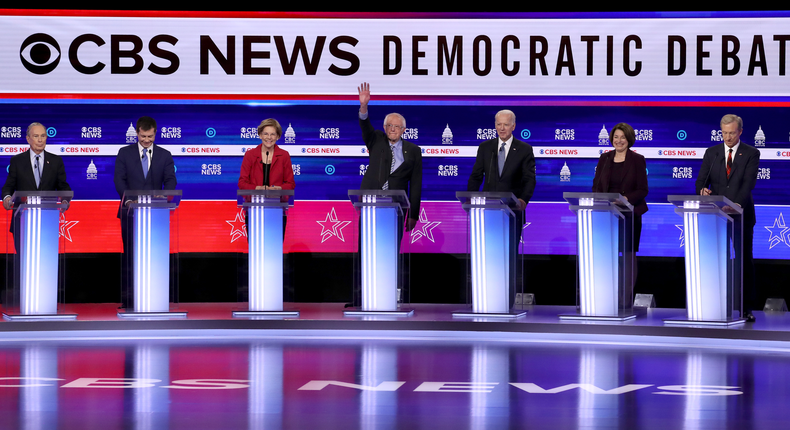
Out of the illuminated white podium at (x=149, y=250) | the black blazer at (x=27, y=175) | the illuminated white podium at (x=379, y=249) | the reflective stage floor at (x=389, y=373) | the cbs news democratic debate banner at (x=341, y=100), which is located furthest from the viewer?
the cbs news democratic debate banner at (x=341, y=100)

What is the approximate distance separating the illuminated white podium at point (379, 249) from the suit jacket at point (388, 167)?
1.22 feet

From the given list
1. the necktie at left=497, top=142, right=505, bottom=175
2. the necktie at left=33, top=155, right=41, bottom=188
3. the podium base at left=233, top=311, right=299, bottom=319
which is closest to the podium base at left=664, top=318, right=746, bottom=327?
the necktie at left=497, top=142, right=505, bottom=175

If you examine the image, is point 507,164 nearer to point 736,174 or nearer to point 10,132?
point 736,174

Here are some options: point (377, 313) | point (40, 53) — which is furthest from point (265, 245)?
point (40, 53)

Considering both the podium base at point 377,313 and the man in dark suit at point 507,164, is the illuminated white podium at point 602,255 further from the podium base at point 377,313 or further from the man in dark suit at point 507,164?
the podium base at point 377,313

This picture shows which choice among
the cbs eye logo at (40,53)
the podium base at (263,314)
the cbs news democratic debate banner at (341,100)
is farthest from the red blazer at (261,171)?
the cbs eye logo at (40,53)

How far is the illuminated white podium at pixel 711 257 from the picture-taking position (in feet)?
21.7

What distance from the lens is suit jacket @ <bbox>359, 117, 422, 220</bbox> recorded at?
24.5 ft

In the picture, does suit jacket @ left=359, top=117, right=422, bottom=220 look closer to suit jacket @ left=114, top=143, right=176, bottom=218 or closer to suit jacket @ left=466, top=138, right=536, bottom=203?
suit jacket @ left=466, top=138, right=536, bottom=203

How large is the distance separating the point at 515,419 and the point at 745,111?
→ 5.42 meters

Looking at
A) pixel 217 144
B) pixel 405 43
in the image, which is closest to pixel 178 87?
pixel 217 144

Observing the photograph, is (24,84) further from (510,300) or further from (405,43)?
(510,300)

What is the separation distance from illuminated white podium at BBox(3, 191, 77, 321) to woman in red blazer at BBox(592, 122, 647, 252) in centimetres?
380

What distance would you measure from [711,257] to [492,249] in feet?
4.79
